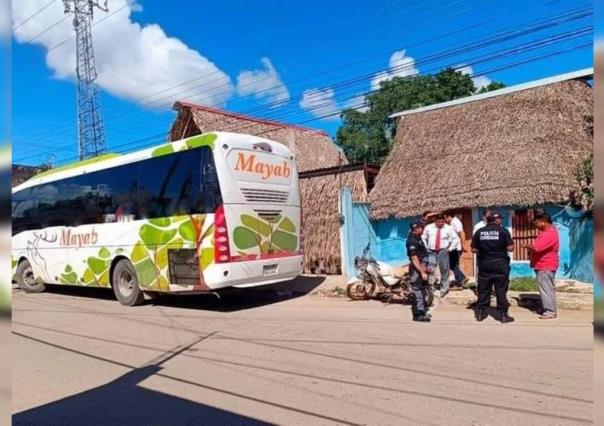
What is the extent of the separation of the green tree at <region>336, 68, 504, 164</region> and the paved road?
22815 millimetres

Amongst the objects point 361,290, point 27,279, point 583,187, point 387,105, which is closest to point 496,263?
point 361,290

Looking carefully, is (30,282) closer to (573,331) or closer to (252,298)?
(252,298)

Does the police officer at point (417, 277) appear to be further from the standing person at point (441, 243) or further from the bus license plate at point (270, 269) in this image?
the bus license plate at point (270, 269)

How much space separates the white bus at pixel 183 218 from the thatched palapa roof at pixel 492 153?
5093 millimetres

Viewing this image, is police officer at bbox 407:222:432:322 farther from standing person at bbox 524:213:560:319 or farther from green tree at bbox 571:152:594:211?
green tree at bbox 571:152:594:211

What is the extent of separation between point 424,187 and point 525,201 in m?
3.12

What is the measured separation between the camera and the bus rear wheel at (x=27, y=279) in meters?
15.5

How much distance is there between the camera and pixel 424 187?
51.3 ft

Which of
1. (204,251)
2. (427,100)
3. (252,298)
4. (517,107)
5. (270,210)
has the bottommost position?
(252,298)

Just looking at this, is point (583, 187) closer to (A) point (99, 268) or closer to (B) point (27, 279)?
(A) point (99, 268)

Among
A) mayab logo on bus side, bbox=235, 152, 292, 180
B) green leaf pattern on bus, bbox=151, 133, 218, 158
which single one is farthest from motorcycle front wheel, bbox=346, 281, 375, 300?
green leaf pattern on bus, bbox=151, 133, 218, 158

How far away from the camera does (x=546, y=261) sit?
858 cm

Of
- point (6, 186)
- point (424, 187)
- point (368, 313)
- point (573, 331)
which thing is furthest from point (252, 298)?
point (6, 186)

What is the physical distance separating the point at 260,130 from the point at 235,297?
1113 cm
